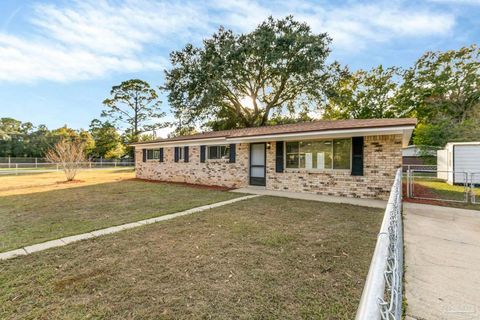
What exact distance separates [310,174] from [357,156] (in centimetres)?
196

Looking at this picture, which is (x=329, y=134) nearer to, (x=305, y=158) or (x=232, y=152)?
(x=305, y=158)

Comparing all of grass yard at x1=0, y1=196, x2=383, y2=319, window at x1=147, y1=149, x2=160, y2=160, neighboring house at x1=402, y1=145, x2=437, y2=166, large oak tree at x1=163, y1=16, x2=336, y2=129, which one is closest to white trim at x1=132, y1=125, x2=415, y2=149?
window at x1=147, y1=149, x2=160, y2=160

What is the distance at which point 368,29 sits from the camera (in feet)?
39.0

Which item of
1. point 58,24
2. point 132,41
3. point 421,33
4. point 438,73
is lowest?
point 58,24

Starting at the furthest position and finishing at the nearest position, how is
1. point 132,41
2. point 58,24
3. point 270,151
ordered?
point 132,41, point 270,151, point 58,24

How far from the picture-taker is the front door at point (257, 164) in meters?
11.6

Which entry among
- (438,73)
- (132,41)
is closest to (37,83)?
(132,41)

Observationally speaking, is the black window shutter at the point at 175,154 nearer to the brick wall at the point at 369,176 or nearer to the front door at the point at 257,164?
the front door at the point at 257,164

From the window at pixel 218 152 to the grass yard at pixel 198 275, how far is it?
24.6 ft

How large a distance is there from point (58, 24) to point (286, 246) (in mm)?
11981

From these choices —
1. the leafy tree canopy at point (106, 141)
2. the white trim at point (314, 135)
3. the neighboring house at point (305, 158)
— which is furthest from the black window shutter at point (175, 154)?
the leafy tree canopy at point (106, 141)

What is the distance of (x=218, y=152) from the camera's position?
12.9 metres

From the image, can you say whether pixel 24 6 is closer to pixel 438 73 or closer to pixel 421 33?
pixel 421 33

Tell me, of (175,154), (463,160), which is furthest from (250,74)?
(463,160)
